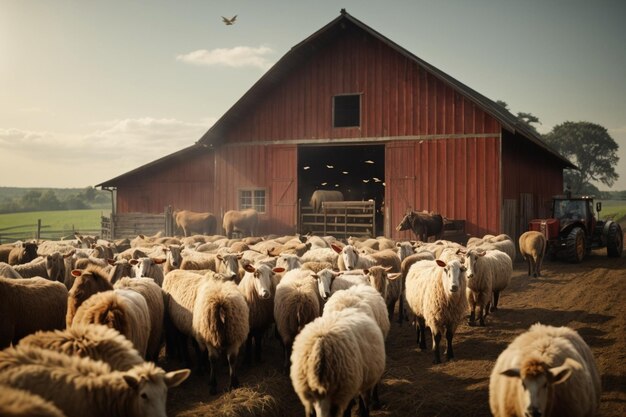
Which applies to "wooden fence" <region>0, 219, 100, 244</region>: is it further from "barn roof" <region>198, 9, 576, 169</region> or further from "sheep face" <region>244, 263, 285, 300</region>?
"sheep face" <region>244, 263, 285, 300</region>

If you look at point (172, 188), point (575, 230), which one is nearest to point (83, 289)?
point (575, 230)

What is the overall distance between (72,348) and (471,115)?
60.7 feet

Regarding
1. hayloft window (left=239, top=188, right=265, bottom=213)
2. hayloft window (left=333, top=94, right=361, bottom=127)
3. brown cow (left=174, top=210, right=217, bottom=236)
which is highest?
hayloft window (left=333, top=94, right=361, bottom=127)

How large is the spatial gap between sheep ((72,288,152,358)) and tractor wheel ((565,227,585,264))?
17.8 m

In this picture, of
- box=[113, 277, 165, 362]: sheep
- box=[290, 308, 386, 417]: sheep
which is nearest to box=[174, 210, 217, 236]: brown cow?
box=[113, 277, 165, 362]: sheep

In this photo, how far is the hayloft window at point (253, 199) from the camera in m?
23.9

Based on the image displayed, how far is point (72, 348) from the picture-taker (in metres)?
4.83

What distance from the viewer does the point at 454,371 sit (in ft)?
25.6

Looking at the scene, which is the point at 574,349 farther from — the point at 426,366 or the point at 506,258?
the point at 506,258

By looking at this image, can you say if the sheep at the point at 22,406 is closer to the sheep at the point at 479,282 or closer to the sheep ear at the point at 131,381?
the sheep ear at the point at 131,381

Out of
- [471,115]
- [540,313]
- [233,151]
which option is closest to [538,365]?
[540,313]

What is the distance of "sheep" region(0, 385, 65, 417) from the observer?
9.82ft

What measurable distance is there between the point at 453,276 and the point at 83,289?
20.3 feet

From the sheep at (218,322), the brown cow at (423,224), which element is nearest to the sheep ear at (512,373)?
the sheep at (218,322)
